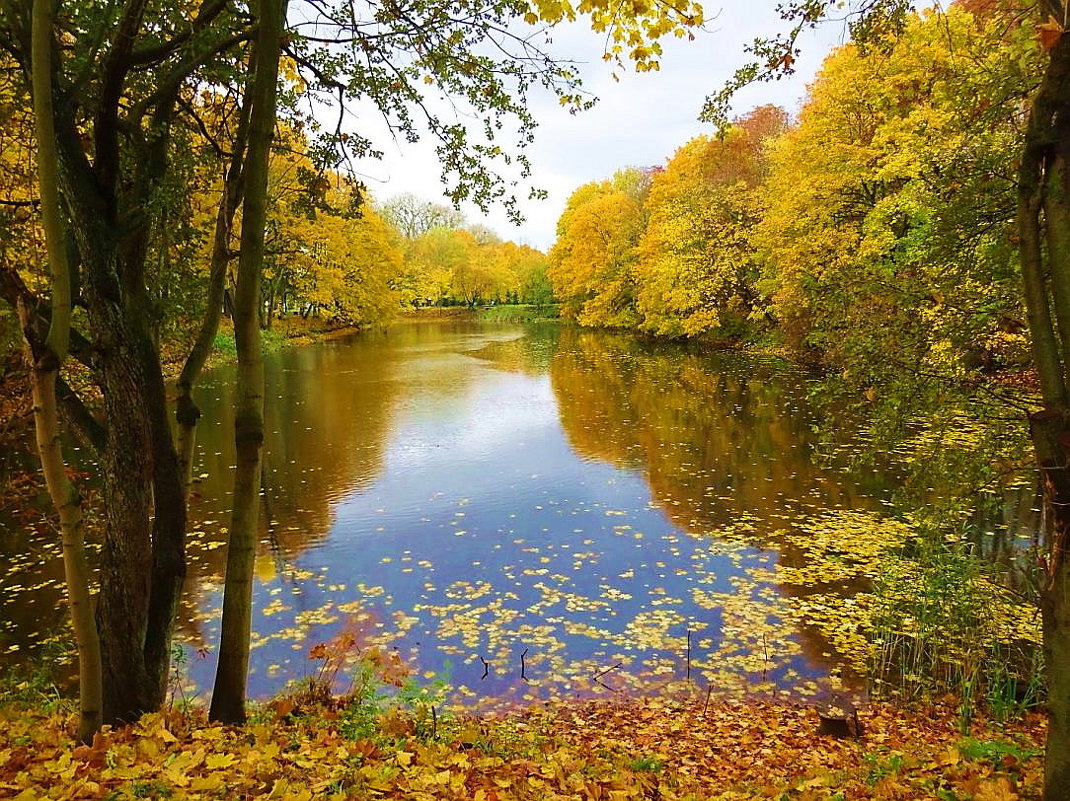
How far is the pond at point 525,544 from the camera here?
22.7 ft

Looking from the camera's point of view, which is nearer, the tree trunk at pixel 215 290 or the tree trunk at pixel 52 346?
the tree trunk at pixel 52 346

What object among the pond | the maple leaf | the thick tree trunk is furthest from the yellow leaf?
the maple leaf

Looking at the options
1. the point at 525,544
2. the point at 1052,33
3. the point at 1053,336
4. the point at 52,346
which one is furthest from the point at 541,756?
the point at 525,544

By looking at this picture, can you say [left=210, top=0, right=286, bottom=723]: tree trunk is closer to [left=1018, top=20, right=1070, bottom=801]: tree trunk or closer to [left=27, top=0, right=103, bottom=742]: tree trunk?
[left=27, top=0, right=103, bottom=742]: tree trunk

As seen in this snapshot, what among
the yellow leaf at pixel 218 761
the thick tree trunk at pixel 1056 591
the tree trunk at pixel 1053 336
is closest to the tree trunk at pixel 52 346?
the yellow leaf at pixel 218 761

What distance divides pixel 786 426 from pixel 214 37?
15.9m

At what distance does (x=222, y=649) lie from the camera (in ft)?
14.2

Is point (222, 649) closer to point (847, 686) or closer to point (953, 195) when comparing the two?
point (847, 686)

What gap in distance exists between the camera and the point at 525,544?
1007cm

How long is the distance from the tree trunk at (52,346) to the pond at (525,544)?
11.0 ft

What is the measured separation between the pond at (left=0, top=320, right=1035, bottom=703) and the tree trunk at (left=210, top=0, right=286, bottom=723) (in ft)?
7.36

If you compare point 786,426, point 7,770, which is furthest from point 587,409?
point 7,770

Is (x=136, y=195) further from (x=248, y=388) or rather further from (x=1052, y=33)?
(x=1052, y=33)

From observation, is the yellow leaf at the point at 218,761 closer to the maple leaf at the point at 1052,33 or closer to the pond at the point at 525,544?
the pond at the point at 525,544
